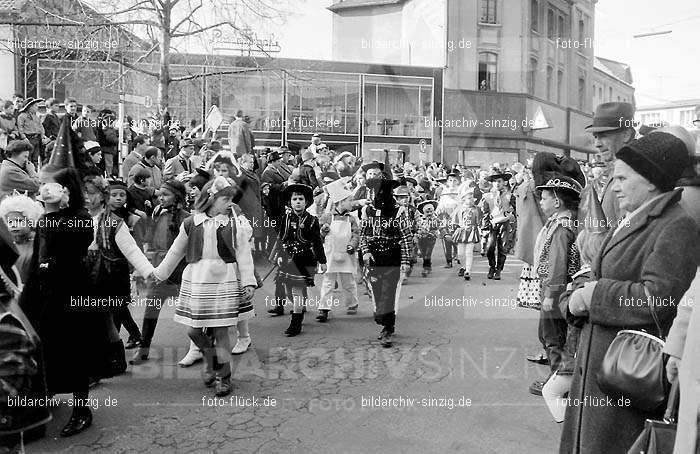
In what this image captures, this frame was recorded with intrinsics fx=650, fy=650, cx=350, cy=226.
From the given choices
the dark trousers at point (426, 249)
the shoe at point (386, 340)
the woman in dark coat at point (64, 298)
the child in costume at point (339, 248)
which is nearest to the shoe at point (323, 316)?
the child in costume at point (339, 248)

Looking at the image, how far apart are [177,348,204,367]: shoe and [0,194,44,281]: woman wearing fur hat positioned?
1.76 metres

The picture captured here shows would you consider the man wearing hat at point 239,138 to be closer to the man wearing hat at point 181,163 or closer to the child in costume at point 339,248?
the man wearing hat at point 181,163

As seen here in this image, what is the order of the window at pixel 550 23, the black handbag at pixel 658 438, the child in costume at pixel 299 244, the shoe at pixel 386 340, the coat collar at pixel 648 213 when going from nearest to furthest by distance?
the black handbag at pixel 658 438 → the coat collar at pixel 648 213 → the shoe at pixel 386 340 → the child in costume at pixel 299 244 → the window at pixel 550 23

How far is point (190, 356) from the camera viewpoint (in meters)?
6.50

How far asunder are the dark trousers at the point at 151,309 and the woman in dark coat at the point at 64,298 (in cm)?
161

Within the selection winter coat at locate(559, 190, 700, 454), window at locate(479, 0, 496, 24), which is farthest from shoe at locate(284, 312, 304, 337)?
window at locate(479, 0, 496, 24)

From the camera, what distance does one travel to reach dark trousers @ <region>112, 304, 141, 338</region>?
21.4 feet

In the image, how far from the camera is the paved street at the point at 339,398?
180 inches

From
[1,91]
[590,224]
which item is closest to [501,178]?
[590,224]

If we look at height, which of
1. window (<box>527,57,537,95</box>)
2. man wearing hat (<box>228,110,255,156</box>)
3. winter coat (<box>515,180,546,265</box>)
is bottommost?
winter coat (<box>515,180,546,265</box>)

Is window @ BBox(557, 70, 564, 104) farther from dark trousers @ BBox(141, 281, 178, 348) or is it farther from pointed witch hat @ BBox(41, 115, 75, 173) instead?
pointed witch hat @ BBox(41, 115, 75, 173)

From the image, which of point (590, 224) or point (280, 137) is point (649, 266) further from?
point (280, 137)

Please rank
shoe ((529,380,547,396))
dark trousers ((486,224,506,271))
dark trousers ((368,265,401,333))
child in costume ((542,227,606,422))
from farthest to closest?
1. dark trousers ((486,224,506,271))
2. dark trousers ((368,265,401,333))
3. shoe ((529,380,547,396))
4. child in costume ((542,227,606,422))

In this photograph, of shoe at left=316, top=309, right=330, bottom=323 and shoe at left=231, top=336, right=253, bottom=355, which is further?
shoe at left=316, top=309, right=330, bottom=323
